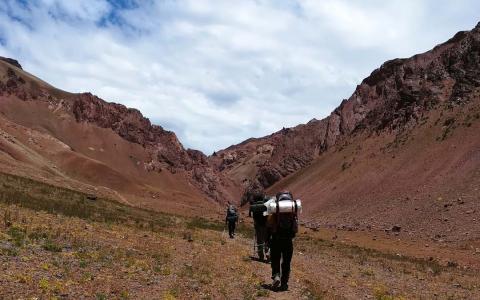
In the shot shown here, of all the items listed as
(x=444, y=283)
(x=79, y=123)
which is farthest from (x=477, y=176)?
(x=79, y=123)

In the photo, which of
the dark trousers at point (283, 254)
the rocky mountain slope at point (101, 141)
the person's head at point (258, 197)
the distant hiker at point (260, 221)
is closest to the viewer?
the dark trousers at point (283, 254)

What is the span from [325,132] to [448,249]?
96518 millimetres

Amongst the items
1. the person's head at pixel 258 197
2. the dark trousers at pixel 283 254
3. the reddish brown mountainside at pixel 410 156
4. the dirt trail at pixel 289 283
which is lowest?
the dirt trail at pixel 289 283

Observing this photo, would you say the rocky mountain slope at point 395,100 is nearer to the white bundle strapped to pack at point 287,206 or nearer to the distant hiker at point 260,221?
the distant hiker at point 260,221

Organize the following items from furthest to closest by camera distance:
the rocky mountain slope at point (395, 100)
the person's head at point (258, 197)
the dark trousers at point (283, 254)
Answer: the rocky mountain slope at point (395, 100) → the person's head at point (258, 197) → the dark trousers at point (283, 254)

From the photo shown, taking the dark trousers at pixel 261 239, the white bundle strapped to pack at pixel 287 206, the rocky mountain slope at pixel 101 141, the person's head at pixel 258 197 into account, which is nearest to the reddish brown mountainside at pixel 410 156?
the dark trousers at pixel 261 239

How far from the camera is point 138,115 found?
187375mm

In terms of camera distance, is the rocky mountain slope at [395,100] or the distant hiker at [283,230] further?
the rocky mountain slope at [395,100]

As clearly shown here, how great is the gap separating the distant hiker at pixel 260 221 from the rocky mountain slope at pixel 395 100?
138 feet

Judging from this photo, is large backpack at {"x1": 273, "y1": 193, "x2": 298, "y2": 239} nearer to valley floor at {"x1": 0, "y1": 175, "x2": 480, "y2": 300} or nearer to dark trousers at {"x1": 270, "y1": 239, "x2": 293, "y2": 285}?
dark trousers at {"x1": 270, "y1": 239, "x2": 293, "y2": 285}

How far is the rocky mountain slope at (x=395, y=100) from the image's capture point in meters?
80.9

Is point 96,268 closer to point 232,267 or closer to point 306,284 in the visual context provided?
point 232,267

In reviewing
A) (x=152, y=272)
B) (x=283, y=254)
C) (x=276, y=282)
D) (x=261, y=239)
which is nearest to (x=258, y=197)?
(x=261, y=239)

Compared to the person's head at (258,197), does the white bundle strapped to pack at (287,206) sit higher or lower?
lower
